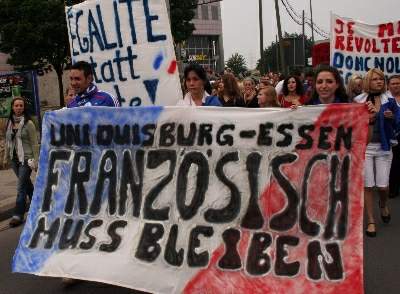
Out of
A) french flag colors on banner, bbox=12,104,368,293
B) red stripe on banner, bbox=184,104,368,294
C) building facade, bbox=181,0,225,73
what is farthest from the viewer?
building facade, bbox=181,0,225,73

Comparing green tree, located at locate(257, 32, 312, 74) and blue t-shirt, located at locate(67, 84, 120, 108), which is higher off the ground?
blue t-shirt, located at locate(67, 84, 120, 108)

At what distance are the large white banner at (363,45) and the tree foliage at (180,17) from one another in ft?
76.3

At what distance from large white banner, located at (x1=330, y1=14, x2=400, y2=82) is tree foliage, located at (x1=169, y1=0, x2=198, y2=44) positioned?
23.3 metres

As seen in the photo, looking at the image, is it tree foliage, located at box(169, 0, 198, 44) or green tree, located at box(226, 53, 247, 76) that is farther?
green tree, located at box(226, 53, 247, 76)

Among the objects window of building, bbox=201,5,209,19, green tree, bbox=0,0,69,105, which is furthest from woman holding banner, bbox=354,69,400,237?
window of building, bbox=201,5,209,19

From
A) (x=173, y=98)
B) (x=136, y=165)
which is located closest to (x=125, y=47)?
(x=173, y=98)

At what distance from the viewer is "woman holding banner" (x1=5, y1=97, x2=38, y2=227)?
673 cm

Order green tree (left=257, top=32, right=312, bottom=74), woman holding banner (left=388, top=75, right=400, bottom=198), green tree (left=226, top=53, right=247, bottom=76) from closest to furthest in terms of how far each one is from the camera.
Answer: woman holding banner (left=388, top=75, right=400, bottom=198) < green tree (left=257, top=32, right=312, bottom=74) < green tree (left=226, top=53, right=247, bottom=76)

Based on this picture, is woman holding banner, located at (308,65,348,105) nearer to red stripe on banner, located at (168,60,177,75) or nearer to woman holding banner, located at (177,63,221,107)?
woman holding banner, located at (177,63,221,107)

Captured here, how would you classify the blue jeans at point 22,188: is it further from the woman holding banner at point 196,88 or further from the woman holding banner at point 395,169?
the woman holding banner at point 395,169

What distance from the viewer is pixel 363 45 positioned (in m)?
8.74

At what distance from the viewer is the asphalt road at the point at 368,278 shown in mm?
4062

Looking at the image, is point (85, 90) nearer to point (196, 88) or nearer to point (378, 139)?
point (196, 88)

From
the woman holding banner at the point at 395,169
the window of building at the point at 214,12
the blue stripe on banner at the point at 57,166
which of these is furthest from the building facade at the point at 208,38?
the blue stripe on banner at the point at 57,166
